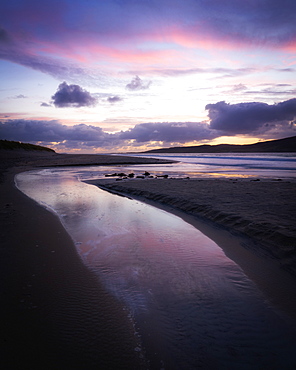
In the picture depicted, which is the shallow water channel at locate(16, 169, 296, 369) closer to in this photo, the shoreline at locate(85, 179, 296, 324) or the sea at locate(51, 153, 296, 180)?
the shoreline at locate(85, 179, 296, 324)

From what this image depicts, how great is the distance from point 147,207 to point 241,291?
662cm

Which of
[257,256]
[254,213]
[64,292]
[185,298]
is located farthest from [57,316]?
[254,213]

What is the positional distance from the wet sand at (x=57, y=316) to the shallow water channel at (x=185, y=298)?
234 millimetres

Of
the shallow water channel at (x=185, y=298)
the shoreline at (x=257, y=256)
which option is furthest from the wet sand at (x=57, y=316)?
the shoreline at (x=257, y=256)

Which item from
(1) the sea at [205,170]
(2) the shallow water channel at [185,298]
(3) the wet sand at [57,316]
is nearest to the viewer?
(3) the wet sand at [57,316]

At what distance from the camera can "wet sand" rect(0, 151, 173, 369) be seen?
8.04 feet

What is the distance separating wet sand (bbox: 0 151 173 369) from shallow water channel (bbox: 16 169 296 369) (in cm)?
23

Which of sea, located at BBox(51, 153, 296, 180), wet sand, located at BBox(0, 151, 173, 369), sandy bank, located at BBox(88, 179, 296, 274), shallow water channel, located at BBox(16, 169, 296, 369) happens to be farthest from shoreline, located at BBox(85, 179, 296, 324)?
sea, located at BBox(51, 153, 296, 180)

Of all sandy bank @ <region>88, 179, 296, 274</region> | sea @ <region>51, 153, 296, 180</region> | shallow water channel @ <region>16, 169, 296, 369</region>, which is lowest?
shallow water channel @ <region>16, 169, 296, 369</region>

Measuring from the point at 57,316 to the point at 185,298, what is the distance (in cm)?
178

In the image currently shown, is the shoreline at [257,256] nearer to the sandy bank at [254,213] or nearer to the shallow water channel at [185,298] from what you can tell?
the sandy bank at [254,213]

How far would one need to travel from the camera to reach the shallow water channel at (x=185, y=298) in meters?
2.60

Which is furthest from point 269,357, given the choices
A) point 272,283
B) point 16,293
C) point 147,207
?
point 147,207

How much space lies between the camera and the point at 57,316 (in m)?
3.09
